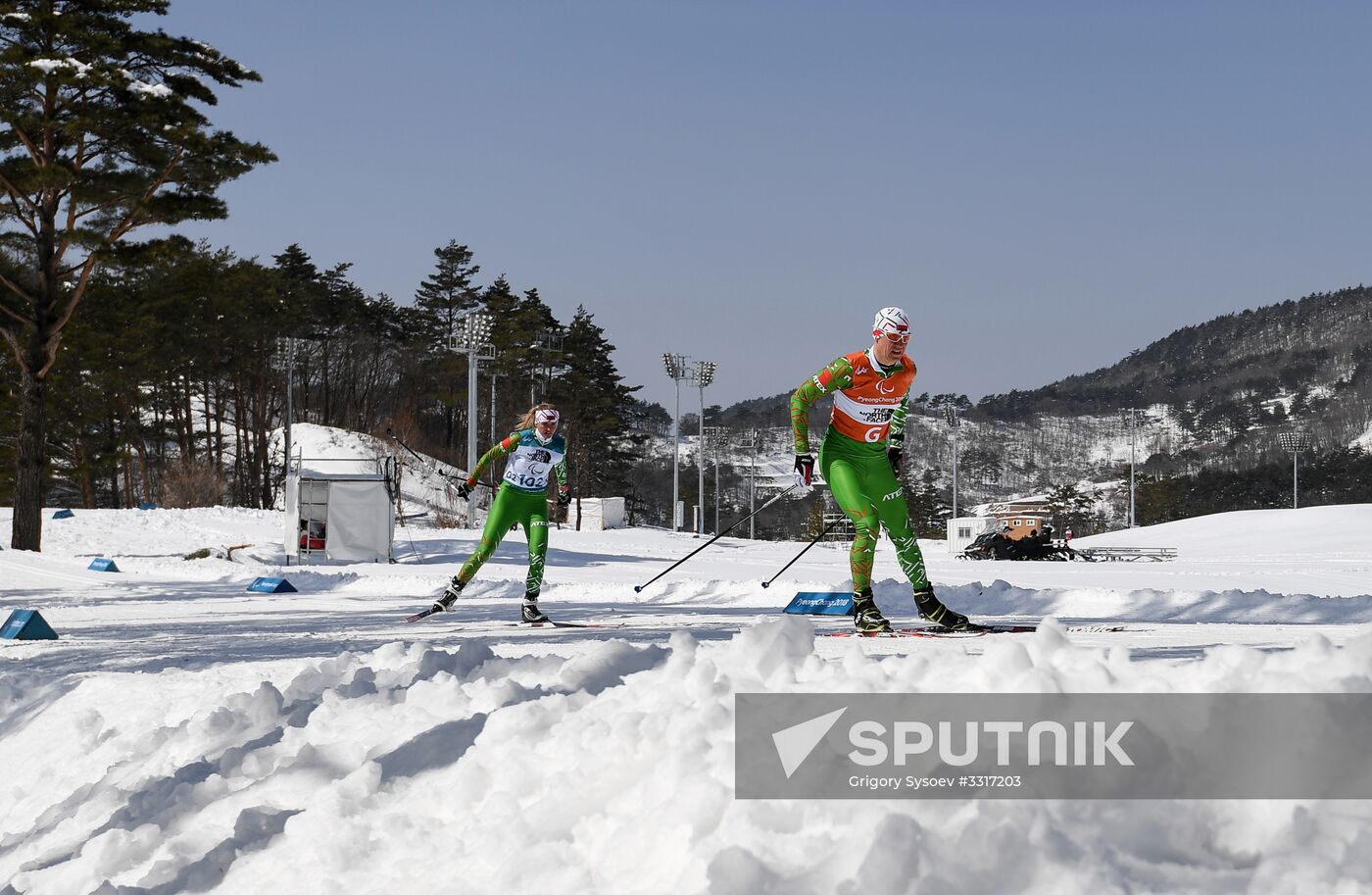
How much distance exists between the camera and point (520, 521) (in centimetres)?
1146

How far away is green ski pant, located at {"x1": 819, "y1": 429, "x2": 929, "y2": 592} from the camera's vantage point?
8.59m

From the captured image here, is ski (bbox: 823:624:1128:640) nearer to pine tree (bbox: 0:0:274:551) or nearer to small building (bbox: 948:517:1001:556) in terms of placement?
pine tree (bbox: 0:0:274:551)

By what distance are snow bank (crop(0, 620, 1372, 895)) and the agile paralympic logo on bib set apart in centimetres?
7

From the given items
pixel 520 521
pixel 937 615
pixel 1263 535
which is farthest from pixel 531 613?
pixel 1263 535

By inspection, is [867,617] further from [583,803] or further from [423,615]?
[583,803]

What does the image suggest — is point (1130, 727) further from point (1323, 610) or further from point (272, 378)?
point (272, 378)

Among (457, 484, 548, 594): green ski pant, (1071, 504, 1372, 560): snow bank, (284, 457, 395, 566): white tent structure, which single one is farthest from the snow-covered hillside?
(1071, 504, 1372, 560): snow bank

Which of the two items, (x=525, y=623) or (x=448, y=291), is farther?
(x=448, y=291)

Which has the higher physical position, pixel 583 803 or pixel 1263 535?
pixel 583 803

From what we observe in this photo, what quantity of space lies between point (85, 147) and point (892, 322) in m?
24.1

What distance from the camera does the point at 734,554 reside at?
1572 inches

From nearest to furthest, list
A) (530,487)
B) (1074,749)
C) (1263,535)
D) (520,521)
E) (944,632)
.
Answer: (1074,749) < (944,632) < (530,487) < (520,521) < (1263,535)

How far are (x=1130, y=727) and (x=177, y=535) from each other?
37.9 m

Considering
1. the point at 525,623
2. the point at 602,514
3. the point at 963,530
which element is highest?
the point at 525,623
